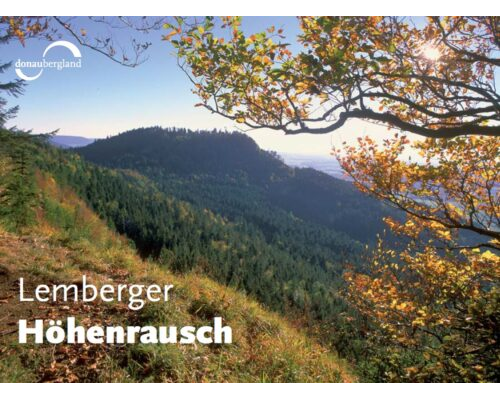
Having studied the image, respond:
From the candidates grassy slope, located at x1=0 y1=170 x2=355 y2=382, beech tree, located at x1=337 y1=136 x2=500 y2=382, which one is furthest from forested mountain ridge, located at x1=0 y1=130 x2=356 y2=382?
beech tree, located at x1=337 y1=136 x2=500 y2=382

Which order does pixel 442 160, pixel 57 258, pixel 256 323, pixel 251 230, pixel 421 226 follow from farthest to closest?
pixel 251 230
pixel 421 226
pixel 57 258
pixel 442 160
pixel 256 323

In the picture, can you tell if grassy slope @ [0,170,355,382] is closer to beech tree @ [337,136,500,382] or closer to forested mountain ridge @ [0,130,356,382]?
forested mountain ridge @ [0,130,356,382]

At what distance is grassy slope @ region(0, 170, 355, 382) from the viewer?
4.14 meters

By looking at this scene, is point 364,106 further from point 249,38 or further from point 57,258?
point 57,258

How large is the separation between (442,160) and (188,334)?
5670 millimetres

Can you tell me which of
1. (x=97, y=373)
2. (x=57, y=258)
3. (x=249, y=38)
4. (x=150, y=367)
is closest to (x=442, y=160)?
(x=249, y=38)

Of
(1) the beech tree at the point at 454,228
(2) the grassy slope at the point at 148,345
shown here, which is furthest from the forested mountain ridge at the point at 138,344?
(1) the beech tree at the point at 454,228

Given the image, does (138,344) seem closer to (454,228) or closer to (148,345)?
(148,345)

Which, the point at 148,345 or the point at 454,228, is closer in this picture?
the point at 148,345

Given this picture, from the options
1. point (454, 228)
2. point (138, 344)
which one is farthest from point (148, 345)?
point (454, 228)

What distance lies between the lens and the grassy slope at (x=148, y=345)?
414 centimetres

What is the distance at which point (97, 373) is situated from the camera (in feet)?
13.4

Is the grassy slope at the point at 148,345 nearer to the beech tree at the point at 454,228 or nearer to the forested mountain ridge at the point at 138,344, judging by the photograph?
the forested mountain ridge at the point at 138,344

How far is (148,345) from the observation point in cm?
446
